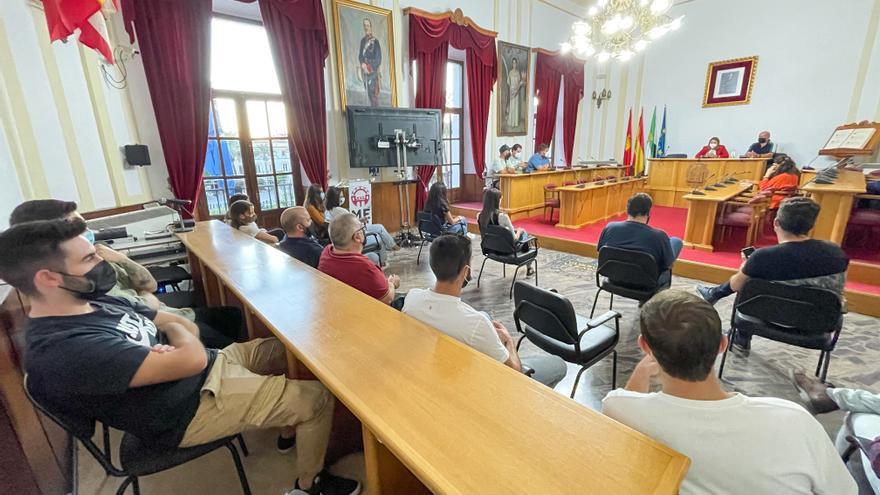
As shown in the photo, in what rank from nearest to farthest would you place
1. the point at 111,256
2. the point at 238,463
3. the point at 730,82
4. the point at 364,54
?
the point at 238,463 → the point at 111,256 → the point at 364,54 → the point at 730,82

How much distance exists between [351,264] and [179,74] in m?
3.61

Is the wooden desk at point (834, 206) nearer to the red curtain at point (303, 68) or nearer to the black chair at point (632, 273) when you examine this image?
the black chair at point (632, 273)

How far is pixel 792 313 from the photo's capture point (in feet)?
6.35

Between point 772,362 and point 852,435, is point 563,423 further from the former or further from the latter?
point 772,362

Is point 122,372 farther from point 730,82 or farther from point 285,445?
point 730,82

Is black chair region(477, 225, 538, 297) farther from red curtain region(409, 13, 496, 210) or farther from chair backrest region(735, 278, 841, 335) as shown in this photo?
red curtain region(409, 13, 496, 210)

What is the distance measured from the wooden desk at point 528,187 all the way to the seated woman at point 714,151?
8.40ft

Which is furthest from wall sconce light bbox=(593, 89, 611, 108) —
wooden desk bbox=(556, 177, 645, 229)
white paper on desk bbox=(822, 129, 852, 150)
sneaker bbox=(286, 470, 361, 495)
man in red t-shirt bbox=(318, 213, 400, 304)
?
sneaker bbox=(286, 470, 361, 495)

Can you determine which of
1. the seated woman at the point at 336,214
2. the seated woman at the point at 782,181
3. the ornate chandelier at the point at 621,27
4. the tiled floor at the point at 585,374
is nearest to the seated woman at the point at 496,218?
the tiled floor at the point at 585,374

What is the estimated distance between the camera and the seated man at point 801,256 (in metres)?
1.95

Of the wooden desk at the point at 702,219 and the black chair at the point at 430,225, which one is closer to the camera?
the wooden desk at the point at 702,219

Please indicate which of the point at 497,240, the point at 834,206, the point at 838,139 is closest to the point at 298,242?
the point at 497,240

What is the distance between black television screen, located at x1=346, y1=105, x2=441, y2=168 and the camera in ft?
17.2

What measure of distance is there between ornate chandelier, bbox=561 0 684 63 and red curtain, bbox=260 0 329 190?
340cm
